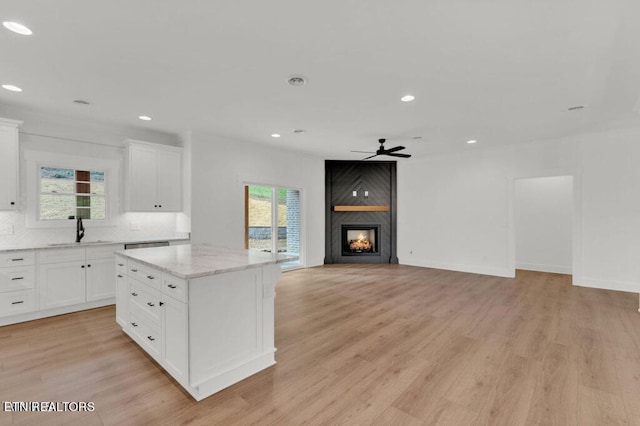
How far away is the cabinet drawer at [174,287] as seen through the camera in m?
2.09

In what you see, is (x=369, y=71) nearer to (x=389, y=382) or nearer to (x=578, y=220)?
(x=389, y=382)

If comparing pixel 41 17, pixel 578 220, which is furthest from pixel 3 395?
pixel 578 220

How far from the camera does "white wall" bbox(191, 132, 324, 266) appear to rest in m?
5.23

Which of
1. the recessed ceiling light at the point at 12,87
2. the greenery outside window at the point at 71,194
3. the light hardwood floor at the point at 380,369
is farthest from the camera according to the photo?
the greenery outside window at the point at 71,194

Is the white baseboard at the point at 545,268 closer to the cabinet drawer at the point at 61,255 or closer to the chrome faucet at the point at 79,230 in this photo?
the cabinet drawer at the point at 61,255

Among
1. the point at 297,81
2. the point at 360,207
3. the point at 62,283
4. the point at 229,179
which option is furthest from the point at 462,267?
the point at 62,283

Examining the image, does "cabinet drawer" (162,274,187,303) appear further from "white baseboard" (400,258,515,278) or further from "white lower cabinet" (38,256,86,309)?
"white baseboard" (400,258,515,278)

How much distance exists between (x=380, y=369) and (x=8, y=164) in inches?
196

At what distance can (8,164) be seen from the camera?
3764 millimetres

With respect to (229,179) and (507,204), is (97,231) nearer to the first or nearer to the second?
(229,179)

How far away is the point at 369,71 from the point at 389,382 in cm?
273

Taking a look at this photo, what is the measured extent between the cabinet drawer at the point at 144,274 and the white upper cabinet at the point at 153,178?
2.29 metres

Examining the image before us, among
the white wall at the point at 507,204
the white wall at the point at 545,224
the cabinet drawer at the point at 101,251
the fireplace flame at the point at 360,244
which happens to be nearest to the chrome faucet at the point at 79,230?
the cabinet drawer at the point at 101,251

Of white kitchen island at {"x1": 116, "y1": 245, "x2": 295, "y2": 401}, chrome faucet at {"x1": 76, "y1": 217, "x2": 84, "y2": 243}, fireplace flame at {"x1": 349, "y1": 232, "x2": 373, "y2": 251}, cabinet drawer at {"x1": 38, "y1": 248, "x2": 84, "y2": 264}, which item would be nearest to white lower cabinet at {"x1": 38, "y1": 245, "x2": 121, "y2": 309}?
cabinet drawer at {"x1": 38, "y1": 248, "x2": 84, "y2": 264}
